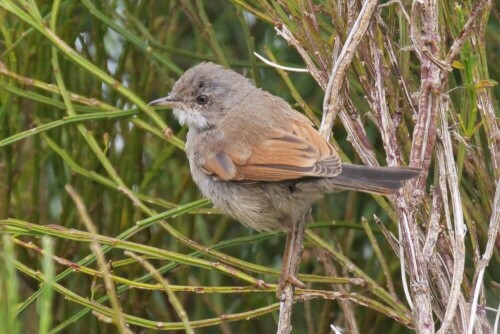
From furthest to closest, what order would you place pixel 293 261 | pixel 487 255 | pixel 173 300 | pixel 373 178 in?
1. pixel 293 261
2. pixel 373 178
3. pixel 487 255
4. pixel 173 300

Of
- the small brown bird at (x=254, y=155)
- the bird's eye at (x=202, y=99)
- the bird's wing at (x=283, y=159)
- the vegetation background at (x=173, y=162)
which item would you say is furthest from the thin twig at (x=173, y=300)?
the bird's eye at (x=202, y=99)

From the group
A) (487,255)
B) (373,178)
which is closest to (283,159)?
(373,178)

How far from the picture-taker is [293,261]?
3.66m

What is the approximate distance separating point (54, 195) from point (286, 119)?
179 centimetres

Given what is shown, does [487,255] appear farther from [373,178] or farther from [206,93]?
[206,93]

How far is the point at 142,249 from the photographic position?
3.38 meters

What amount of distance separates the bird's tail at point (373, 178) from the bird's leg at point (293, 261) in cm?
25

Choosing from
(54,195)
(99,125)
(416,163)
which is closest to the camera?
(416,163)

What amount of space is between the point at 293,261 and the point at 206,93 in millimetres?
1097

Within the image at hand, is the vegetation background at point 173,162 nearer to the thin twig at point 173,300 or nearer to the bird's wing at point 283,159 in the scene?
the bird's wing at point 283,159

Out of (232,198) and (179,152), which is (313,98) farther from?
(232,198)

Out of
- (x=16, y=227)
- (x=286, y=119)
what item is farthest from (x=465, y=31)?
(x=16, y=227)

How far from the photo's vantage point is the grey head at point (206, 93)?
4.36 metres

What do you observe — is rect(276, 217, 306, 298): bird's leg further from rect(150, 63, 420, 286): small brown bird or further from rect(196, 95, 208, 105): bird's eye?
rect(196, 95, 208, 105): bird's eye
